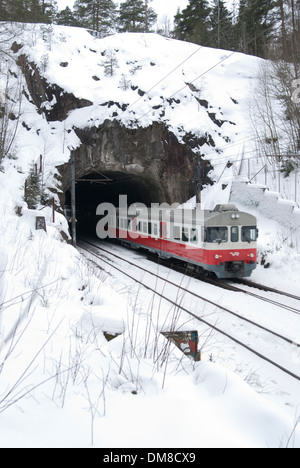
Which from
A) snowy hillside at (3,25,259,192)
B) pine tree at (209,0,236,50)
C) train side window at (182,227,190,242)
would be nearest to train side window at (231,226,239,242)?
train side window at (182,227,190,242)

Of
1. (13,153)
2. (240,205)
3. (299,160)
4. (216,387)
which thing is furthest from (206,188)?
(216,387)

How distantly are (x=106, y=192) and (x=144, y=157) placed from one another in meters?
14.7

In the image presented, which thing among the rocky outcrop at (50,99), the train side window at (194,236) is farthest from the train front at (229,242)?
the rocky outcrop at (50,99)

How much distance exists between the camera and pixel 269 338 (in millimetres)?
8148

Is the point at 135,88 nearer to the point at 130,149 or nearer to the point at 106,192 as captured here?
the point at 130,149

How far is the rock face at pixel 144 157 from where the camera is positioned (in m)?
26.8

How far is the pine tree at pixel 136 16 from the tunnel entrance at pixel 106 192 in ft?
81.9

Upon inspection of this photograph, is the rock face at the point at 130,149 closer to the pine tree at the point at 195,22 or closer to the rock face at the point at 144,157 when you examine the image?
the rock face at the point at 144,157

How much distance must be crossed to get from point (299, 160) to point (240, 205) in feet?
15.4

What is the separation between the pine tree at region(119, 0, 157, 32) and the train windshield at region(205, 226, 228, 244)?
45.8 m

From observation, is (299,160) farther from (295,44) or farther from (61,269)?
(61,269)

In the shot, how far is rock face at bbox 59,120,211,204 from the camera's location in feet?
87.9

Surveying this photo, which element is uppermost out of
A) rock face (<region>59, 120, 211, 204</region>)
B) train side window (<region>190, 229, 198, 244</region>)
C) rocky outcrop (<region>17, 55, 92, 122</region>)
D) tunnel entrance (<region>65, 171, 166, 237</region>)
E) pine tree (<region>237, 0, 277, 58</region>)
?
pine tree (<region>237, 0, 277, 58</region>)

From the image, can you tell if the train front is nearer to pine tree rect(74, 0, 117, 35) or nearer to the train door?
the train door
